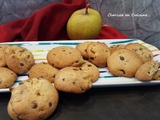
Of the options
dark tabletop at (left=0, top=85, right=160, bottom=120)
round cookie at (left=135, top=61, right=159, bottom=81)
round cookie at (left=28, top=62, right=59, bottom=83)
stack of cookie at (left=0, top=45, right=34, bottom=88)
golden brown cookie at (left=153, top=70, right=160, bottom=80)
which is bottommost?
dark tabletop at (left=0, top=85, right=160, bottom=120)

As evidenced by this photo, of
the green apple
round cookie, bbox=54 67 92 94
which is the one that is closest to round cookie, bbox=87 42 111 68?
round cookie, bbox=54 67 92 94

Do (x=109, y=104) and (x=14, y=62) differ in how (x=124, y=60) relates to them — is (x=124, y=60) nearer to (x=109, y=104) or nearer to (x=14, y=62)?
(x=109, y=104)

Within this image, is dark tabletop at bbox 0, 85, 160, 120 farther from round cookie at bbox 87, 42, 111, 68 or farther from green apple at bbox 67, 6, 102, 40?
green apple at bbox 67, 6, 102, 40

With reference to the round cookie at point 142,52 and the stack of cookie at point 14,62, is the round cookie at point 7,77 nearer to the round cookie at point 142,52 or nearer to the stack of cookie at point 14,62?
the stack of cookie at point 14,62

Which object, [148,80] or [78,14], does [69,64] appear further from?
[78,14]

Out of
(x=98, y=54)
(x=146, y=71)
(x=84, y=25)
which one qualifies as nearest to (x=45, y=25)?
(x=84, y=25)

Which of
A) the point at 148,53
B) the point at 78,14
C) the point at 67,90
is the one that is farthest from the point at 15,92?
the point at 78,14

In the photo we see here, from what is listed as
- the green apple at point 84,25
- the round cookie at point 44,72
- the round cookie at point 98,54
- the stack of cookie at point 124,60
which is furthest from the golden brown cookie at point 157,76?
the green apple at point 84,25
